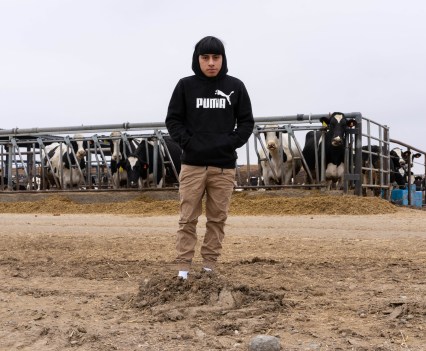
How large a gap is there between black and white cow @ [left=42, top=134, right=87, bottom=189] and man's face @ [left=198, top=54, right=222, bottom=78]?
15106mm

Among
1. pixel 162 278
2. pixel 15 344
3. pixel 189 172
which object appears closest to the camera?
pixel 15 344

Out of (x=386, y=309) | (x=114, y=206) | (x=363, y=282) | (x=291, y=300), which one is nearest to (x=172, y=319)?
(x=291, y=300)

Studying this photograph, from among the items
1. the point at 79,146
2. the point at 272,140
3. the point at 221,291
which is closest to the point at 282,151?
the point at 272,140

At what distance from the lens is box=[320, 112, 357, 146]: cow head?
639 inches

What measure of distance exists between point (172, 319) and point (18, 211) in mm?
14199


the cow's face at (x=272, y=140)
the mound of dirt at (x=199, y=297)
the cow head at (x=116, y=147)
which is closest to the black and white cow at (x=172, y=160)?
the cow head at (x=116, y=147)

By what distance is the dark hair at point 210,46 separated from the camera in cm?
539

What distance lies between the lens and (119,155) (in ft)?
67.6

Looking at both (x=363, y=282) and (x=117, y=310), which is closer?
(x=117, y=310)

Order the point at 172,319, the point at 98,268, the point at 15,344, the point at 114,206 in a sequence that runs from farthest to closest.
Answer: the point at 114,206 → the point at 98,268 → the point at 172,319 → the point at 15,344

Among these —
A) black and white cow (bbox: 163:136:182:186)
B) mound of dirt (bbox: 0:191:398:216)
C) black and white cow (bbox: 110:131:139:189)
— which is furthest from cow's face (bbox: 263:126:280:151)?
black and white cow (bbox: 110:131:139:189)

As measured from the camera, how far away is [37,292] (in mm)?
5461

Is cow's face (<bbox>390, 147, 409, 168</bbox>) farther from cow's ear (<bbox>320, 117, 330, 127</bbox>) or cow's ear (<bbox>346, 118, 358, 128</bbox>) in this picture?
cow's ear (<bbox>320, 117, 330, 127</bbox>)

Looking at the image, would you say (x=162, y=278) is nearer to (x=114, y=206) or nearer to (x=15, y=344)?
(x=15, y=344)
